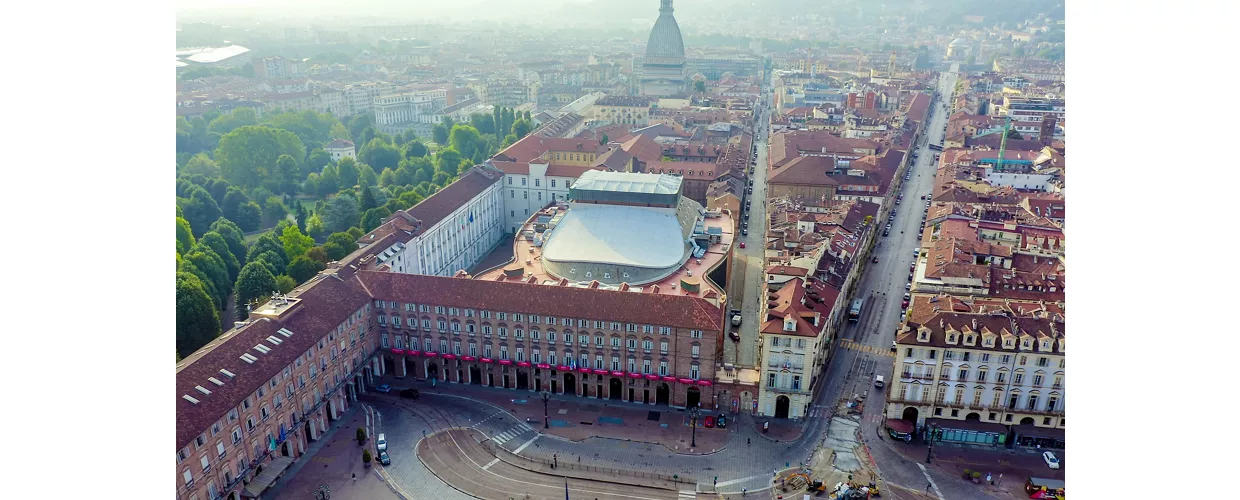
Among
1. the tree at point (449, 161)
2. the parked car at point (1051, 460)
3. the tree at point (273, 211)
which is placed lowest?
the parked car at point (1051, 460)

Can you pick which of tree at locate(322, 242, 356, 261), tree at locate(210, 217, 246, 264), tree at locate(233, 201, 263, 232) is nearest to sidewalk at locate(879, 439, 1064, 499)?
tree at locate(322, 242, 356, 261)

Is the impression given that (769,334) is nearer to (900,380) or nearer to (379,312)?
(900,380)

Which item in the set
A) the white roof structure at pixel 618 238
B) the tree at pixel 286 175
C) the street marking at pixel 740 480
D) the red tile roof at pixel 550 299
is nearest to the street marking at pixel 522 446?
the red tile roof at pixel 550 299

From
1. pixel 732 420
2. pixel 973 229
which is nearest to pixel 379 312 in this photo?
pixel 732 420

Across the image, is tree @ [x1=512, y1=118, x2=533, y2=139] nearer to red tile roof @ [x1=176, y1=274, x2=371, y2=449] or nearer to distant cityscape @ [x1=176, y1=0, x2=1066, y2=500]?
distant cityscape @ [x1=176, y1=0, x2=1066, y2=500]

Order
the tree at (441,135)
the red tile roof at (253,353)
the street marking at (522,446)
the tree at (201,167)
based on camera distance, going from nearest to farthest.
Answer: the red tile roof at (253,353) → the street marking at (522,446) → the tree at (201,167) → the tree at (441,135)

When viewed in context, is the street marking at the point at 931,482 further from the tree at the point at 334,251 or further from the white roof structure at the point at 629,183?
the tree at the point at 334,251
